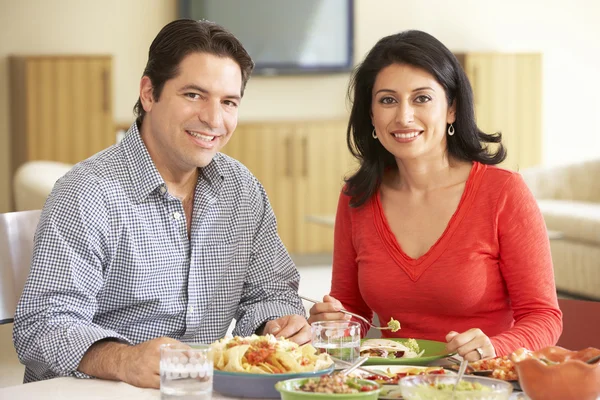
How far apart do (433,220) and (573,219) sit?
11.2 feet

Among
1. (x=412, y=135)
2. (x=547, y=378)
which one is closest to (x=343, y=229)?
(x=412, y=135)

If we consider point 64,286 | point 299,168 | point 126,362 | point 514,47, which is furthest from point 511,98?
point 126,362

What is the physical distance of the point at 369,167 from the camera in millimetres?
2297

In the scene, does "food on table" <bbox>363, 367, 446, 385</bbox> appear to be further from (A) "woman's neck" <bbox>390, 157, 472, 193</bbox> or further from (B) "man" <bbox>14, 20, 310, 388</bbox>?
(A) "woman's neck" <bbox>390, 157, 472, 193</bbox>

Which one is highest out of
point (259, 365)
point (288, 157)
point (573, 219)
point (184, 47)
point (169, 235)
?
point (184, 47)

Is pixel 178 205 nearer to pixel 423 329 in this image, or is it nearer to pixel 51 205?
pixel 51 205

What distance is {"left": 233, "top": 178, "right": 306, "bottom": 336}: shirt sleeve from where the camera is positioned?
1980 mm

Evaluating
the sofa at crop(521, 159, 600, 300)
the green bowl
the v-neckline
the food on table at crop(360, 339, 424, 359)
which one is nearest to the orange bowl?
the green bowl

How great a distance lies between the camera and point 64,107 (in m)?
6.86

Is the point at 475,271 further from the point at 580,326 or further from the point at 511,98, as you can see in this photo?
the point at 511,98

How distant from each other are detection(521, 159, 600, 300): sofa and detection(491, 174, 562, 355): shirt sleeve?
274 centimetres

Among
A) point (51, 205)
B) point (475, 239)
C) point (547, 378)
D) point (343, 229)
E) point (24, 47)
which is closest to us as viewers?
point (547, 378)

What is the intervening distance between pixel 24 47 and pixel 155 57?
5.44 metres

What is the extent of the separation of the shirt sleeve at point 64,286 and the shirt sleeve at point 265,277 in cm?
36
